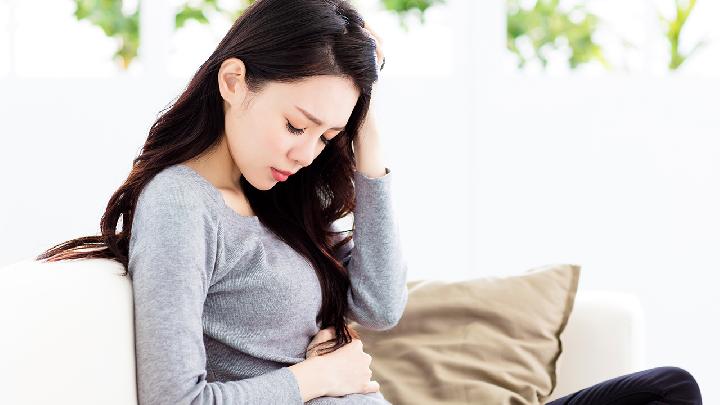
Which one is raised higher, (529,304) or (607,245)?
(529,304)

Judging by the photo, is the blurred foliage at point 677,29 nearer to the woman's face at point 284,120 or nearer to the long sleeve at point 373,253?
the long sleeve at point 373,253

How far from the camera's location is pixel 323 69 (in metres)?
1.40

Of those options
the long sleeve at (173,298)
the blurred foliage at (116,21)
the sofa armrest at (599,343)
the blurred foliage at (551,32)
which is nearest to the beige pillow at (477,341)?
the sofa armrest at (599,343)

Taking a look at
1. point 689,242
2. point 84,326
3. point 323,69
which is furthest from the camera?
point 689,242

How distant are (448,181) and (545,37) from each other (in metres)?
0.70

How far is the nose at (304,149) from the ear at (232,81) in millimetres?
114

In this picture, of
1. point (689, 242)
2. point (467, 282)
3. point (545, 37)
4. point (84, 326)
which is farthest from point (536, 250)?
point (84, 326)

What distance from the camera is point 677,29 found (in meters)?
3.43

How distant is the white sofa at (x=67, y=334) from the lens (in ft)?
3.60

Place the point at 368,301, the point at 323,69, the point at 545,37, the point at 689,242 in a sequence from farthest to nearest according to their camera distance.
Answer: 1. the point at 545,37
2. the point at 689,242
3. the point at 368,301
4. the point at 323,69

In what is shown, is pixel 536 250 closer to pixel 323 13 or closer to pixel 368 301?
pixel 368 301

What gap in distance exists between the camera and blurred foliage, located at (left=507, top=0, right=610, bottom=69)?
3.51 m

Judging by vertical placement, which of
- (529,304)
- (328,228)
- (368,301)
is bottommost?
(529,304)

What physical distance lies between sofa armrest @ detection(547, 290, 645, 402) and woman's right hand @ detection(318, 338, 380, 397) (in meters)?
0.65
